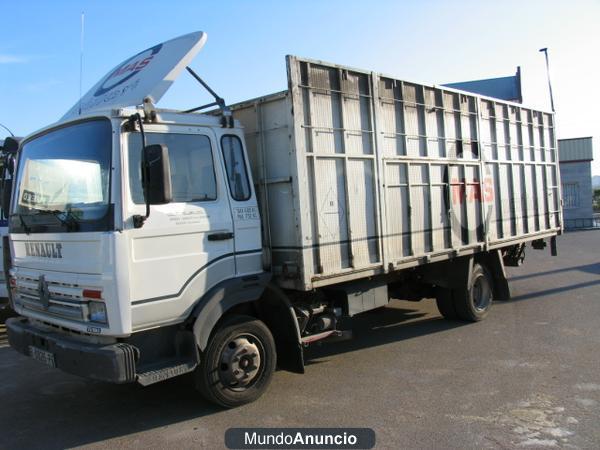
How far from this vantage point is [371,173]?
5.82 m

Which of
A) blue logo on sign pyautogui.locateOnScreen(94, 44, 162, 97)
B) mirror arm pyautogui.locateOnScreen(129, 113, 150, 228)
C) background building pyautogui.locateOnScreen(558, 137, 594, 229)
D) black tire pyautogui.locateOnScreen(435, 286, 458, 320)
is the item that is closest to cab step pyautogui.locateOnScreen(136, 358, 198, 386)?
mirror arm pyautogui.locateOnScreen(129, 113, 150, 228)

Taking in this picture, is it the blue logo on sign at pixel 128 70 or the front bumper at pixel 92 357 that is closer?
the front bumper at pixel 92 357

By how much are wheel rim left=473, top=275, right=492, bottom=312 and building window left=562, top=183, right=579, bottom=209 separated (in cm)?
2379

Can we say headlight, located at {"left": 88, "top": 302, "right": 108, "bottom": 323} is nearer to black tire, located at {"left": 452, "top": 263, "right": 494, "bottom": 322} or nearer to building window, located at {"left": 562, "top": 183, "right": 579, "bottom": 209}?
black tire, located at {"left": 452, "top": 263, "right": 494, "bottom": 322}

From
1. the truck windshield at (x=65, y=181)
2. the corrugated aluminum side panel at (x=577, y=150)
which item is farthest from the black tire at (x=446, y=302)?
the corrugated aluminum side panel at (x=577, y=150)

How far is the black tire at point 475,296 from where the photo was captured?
7578 millimetres

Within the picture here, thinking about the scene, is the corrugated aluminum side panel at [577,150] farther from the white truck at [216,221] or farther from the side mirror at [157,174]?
the side mirror at [157,174]

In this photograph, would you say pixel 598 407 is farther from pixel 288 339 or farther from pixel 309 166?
pixel 309 166

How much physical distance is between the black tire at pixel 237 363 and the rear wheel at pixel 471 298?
3670 mm

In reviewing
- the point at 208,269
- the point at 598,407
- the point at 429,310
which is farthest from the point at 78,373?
the point at 429,310

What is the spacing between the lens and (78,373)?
4051 mm

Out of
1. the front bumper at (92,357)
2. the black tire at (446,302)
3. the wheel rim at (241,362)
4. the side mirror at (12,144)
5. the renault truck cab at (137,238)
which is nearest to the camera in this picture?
the front bumper at (92,357)

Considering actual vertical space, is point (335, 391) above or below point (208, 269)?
below

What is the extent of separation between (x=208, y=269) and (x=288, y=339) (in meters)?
1.15
